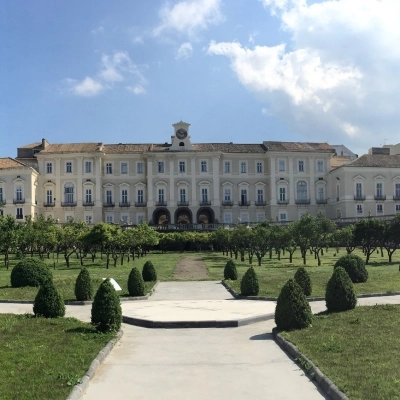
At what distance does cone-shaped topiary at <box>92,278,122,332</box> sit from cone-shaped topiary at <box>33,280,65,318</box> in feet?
5.72

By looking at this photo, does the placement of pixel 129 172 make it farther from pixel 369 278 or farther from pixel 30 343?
pixel 30 343

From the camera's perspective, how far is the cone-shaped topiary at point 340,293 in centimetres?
1230

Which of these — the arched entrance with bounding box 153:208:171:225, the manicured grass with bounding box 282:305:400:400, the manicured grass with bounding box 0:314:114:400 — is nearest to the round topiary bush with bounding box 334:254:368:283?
the manicured grass with bounding box 282:305:400:400

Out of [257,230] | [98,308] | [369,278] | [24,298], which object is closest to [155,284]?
[24,298]

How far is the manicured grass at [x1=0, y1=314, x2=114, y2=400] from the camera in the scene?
22.2 feet

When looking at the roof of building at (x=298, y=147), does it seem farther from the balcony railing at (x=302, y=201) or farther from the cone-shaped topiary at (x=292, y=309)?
the cone-shaped topiary at (x=292, y=309)

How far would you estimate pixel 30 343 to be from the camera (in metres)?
9.41

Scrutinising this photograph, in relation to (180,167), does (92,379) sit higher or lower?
lower

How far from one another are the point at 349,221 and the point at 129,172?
24468 millimetres

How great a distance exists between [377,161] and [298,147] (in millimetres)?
8804

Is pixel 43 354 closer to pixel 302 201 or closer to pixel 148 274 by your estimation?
pixel 148 274

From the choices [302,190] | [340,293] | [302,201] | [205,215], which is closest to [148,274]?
[340,293]

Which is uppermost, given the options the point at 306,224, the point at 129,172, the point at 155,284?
the point at 129,172

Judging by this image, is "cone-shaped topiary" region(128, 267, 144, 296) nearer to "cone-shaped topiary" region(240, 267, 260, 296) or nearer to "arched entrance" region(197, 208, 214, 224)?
"cone-shaped topiary" region(240, 267, 260, 296)
